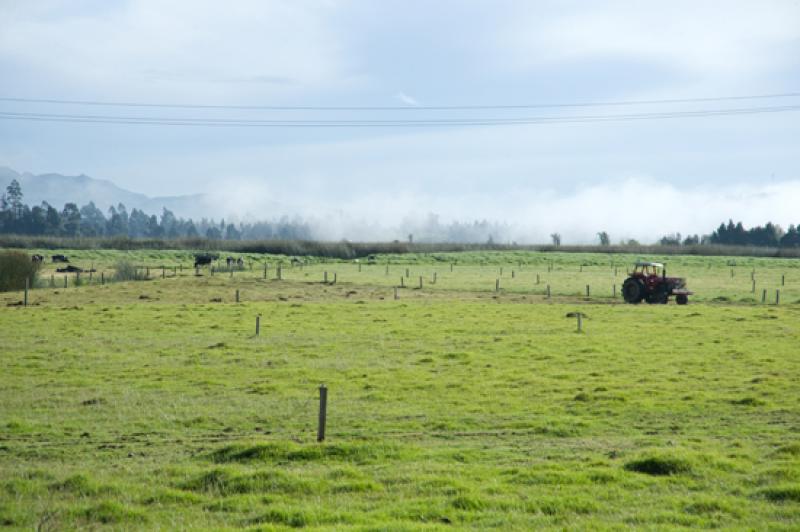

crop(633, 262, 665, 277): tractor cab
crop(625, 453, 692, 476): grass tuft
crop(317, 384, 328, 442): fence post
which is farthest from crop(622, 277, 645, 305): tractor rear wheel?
crop(317, 384, 328, 442): fence post

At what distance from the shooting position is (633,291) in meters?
54.7

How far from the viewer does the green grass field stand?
1141 cm

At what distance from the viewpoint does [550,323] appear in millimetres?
41156

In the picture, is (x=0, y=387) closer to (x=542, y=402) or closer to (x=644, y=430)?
(x=542, y=402)

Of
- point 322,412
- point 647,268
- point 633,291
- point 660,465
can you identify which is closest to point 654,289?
point 633,291

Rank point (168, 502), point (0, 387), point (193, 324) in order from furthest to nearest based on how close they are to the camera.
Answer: point (193, 324) < point (0, 387) < point (168, 502)

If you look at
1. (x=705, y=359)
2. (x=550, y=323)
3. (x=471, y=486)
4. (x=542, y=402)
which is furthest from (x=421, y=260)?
(x=471, y=486)

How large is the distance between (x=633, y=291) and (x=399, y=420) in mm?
39314

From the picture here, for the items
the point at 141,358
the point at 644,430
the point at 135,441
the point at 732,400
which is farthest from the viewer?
the point at 141,358

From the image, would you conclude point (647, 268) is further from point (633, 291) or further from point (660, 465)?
point (660, 465)

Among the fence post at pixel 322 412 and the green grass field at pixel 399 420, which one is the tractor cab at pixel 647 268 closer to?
the green grass field at pixel 399 420

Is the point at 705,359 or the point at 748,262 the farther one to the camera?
the point at 748,262

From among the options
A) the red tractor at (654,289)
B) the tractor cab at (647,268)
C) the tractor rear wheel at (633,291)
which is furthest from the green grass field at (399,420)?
the tractor cab at (647,268)

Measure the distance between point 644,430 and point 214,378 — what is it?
13114 mm
